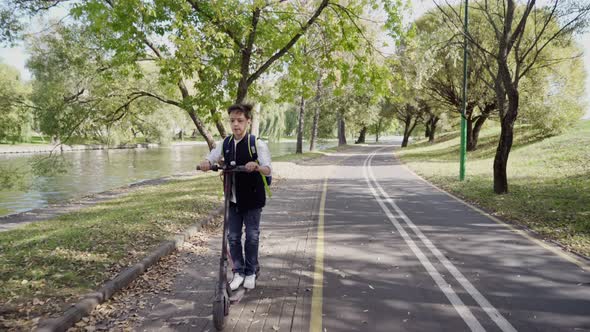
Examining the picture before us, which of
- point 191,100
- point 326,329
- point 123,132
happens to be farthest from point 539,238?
point 123,132

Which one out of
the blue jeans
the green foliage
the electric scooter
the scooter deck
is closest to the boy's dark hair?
the electric scooter

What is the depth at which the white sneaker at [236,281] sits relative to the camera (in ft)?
15.0

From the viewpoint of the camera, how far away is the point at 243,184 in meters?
4.34

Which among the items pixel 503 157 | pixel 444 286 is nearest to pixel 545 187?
pixel 503 157

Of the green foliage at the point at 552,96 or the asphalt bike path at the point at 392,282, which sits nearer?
the asphalt bike path at the point at 392,282

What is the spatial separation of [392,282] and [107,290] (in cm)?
350

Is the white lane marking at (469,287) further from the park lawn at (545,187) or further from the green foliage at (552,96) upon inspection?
the green foliage at (552,96)

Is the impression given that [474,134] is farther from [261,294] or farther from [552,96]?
[261,294]

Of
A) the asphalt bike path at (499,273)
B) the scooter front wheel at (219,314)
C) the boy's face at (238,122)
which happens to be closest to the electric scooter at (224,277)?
the scooter front wheel at (219,314)

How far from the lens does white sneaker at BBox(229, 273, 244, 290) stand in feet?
15.0

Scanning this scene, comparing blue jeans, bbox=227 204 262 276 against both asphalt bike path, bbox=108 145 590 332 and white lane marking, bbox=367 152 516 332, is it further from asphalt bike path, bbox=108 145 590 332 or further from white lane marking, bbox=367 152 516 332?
white lane marking, bbox=367 152 516 332

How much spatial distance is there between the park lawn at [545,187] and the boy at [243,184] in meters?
5.38

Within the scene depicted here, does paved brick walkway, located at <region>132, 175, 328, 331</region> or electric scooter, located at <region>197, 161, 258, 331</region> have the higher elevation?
electric scooter, located at <region>197, 161, 258, 331</region>

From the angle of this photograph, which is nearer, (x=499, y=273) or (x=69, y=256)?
(x=499, y=273)
